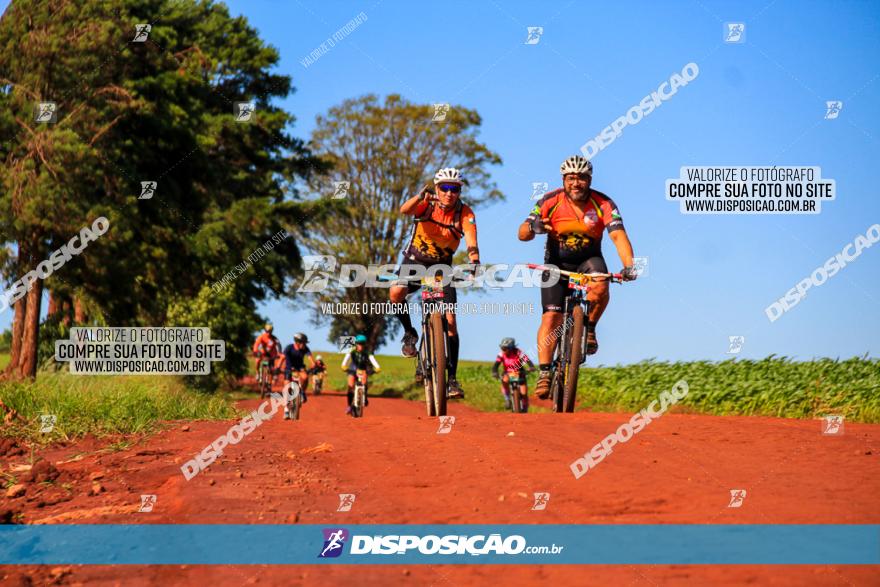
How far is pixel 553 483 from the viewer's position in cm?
621

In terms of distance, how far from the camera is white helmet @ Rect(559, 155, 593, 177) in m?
10.1

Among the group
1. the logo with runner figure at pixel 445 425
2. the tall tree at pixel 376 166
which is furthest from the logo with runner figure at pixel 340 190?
the logo with runner figure at pixel 445 425

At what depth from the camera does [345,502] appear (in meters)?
5.93

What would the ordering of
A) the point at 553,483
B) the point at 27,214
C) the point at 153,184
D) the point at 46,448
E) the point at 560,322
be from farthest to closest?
the point at 153,184, the point at 27,214, the point at 560,322, the point at 46,448, the point at 553,483

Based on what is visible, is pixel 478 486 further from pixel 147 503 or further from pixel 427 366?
pixel 427 366

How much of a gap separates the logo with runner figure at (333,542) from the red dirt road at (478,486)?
0.18 m

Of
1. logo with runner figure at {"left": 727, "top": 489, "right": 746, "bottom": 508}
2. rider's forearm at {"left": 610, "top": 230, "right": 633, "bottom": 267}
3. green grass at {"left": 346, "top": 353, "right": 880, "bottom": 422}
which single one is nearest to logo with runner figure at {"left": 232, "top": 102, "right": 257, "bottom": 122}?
green grass at {"left": 346, "top": 353, "right": 880, "bottom": 422}

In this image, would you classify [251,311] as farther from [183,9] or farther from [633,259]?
[633,259]

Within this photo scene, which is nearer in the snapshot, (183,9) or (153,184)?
(153,184)

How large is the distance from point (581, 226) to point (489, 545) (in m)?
5.77

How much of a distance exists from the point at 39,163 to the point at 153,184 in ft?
9.64

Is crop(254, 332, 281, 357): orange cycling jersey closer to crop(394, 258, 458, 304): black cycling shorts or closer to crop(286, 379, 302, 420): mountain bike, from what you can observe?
crop(286, 379, 302, 420): mountain bike

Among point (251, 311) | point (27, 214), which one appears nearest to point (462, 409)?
point (251, 311)

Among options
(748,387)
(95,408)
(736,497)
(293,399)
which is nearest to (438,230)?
(95,408)
